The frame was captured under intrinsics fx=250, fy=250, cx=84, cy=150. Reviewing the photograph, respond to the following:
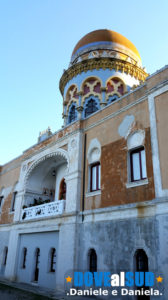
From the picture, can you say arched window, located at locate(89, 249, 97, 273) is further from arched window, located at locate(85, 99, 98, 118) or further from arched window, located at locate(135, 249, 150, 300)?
arched window, located at locate(85, 99, 98, 118)

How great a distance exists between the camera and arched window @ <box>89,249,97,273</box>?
9320mm

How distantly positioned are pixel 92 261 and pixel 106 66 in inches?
481

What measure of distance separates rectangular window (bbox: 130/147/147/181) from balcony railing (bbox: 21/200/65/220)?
4122mm

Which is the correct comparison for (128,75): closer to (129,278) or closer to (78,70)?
(78,70)

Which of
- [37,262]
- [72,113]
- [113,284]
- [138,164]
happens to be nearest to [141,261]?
[113,284]

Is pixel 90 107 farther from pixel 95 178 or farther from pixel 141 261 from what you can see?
pixel 141 261

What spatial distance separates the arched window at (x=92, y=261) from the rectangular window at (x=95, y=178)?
2.45 metres

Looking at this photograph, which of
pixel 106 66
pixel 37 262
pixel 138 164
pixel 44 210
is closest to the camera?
pixel 138 164

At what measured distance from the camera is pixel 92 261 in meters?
9.49

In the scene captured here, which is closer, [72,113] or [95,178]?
[95,178]

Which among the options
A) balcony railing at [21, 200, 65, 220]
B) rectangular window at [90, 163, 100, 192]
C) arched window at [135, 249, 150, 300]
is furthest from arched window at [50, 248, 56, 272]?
arched window at [135, 249, 150, 300]

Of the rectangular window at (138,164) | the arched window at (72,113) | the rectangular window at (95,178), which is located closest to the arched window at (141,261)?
the rectangular window at (138,164)

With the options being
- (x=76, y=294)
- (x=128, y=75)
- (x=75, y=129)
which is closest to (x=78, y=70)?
(x=128, y=75)

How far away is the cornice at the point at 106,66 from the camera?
16688mm
